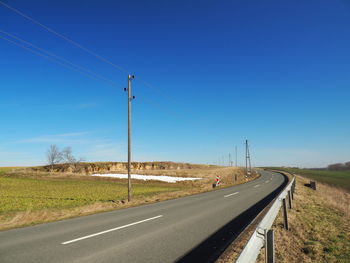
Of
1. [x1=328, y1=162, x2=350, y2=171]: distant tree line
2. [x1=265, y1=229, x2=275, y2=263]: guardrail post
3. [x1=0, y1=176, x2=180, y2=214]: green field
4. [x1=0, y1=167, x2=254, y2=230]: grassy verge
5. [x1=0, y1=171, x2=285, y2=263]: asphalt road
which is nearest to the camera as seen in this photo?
Answer: [x1=265, y1=229, x2=275, y2=263]: guardrail post

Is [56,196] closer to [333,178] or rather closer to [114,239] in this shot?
[114,239]

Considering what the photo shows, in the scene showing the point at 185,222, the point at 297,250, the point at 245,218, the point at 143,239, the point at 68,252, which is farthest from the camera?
the point at 245,218

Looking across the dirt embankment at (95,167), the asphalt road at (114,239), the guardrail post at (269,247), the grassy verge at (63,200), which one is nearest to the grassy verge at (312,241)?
Result: the guardrail post at (269,247)

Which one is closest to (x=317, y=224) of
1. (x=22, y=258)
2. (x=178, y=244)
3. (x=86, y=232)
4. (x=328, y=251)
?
(x=328, y=251)

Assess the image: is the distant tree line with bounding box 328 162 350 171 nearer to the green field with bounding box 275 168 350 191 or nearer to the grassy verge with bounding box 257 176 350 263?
the green field with bounding box 275 168 350 191

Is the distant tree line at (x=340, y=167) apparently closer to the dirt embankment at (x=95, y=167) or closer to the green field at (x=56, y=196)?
the dirt embankment at (x=95, y=167)

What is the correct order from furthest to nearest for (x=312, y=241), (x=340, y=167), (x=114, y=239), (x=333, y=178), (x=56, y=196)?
(x=340, y=167), (x=333, y=178), (x=56, y=196), (x=312, y=241), (x=114, y=239)

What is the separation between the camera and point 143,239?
7.08m

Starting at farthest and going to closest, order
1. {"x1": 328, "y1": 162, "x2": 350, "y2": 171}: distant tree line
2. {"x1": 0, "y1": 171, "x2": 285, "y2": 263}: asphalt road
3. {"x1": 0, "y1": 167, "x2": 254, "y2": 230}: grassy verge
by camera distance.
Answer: {"x1": 328, "y1": 162, "x2": 350, "y2": 171}: distant tree line, {"x1": 0, "y1": 167, "x2": 254, "y2": 230}: grassy verge, {"x1": 0, "y1": 171, "x2": 285, "y2": 263}: asphalt road

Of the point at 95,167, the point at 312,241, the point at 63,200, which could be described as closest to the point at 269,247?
the point at 312,241

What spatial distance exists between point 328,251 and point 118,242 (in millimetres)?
5379

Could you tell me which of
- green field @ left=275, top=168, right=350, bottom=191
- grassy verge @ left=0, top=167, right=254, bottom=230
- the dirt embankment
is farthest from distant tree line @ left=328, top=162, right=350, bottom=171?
grassy verge @ left=0, top=167, right=254, bottom=230

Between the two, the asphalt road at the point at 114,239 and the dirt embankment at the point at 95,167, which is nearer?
the asphalt road at the point at 114,239

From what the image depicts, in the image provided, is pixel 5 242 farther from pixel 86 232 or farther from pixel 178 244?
pixel 178 244
